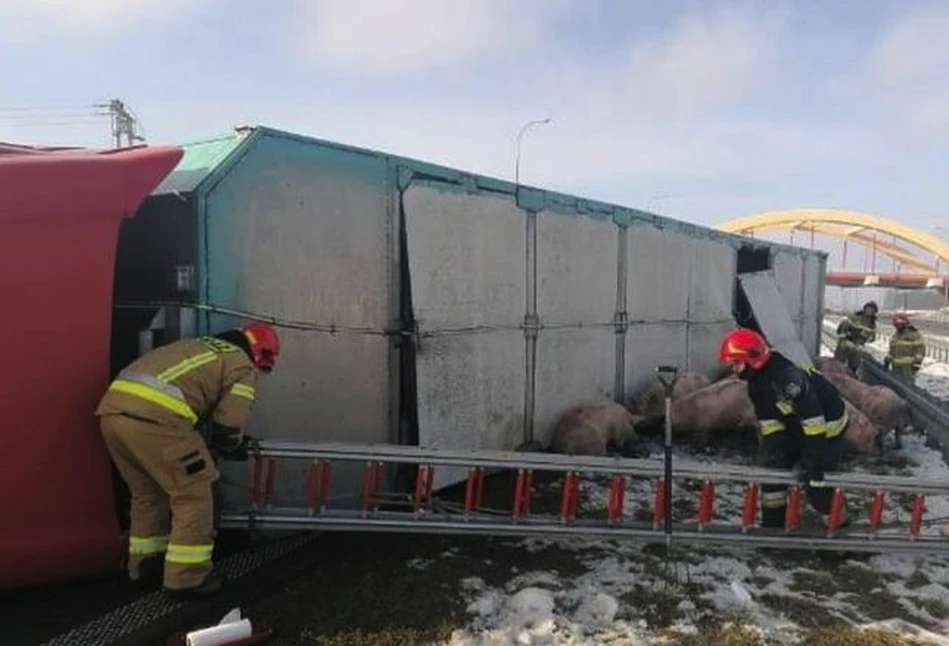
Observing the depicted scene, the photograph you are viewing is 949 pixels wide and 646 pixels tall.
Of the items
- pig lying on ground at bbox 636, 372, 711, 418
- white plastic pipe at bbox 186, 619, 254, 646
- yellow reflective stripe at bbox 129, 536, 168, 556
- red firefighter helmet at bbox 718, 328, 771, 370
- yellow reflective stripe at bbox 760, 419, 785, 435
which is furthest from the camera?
pig lying on ground at bbox 636, 372, 711, 418

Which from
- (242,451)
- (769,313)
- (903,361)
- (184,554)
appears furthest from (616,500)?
(903,361)

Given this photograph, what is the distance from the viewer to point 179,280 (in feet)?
13.7

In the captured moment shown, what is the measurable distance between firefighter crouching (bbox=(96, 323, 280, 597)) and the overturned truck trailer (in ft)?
1.53

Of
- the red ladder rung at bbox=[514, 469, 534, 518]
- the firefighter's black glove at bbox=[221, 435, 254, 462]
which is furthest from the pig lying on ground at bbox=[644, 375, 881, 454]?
the firefighter's black glove at bbox=[221, 435, 254, 462]

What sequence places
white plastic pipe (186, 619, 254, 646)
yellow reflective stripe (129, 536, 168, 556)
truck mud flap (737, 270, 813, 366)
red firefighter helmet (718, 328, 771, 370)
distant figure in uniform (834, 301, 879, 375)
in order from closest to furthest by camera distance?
white plastic pipe (186, 619, 254, 646), yellow reflective stripe (129, 536, 168, 556), red firefighter helmet (718, 328, 771, 370), truck mud flap (737, 270, 813, 366), distant figure in uniform (834, 301, 879, 375)

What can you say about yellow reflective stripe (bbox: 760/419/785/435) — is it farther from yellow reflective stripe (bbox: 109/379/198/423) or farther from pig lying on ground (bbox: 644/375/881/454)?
yellow reflective stripe (bbox: 109/379/198/423)

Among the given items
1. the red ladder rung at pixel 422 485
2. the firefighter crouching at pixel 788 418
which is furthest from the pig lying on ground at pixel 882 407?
the red ladder rung at pixel 422 485

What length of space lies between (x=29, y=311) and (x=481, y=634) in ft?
8.20

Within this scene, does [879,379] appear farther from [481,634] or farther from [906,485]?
[481,634]

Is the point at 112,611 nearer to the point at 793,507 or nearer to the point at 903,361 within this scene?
the point at 793,507

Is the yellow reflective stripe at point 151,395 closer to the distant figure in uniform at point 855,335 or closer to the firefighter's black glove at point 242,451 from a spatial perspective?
the firefighter's black glove at point 242,451

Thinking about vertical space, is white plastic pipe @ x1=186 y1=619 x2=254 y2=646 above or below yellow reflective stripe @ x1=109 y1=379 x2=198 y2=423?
below

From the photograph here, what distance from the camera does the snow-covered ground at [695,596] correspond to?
3.72 m

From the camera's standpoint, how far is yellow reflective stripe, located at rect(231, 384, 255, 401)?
3797mm
